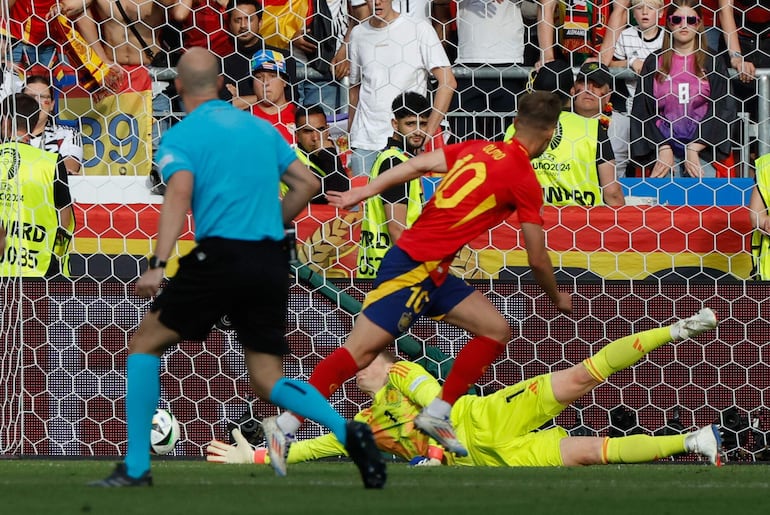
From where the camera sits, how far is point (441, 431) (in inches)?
262

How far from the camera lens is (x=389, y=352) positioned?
8.07 metres

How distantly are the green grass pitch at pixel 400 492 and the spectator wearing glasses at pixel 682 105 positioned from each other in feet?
11.1

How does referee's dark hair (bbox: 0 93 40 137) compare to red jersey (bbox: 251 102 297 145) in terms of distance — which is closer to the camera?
referee's dark hair (bbox: 0 93 40 137)

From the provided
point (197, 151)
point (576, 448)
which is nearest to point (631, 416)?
point (576, 448)

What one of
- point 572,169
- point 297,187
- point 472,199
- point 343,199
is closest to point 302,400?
point 297,187

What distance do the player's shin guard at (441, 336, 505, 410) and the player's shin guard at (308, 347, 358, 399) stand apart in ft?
1.53

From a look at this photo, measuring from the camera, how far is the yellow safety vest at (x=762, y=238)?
8.74m

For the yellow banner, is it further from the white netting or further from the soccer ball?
the soccer ball

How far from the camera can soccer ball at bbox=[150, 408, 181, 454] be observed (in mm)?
8023

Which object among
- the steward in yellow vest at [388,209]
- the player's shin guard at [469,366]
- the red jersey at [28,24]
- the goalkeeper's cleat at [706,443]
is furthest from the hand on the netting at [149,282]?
the red jersey at [28,24]

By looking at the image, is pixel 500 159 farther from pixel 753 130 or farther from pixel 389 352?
pixel 753 130

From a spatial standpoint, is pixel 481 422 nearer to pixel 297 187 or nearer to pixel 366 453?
pixel 297 187

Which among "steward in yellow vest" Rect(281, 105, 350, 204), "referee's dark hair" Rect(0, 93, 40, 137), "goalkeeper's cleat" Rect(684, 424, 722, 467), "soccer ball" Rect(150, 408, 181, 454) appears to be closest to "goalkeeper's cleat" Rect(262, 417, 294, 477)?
"soccer ball" Rect(150, 408, 181, 454)

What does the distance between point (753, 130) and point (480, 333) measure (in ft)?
13.7
